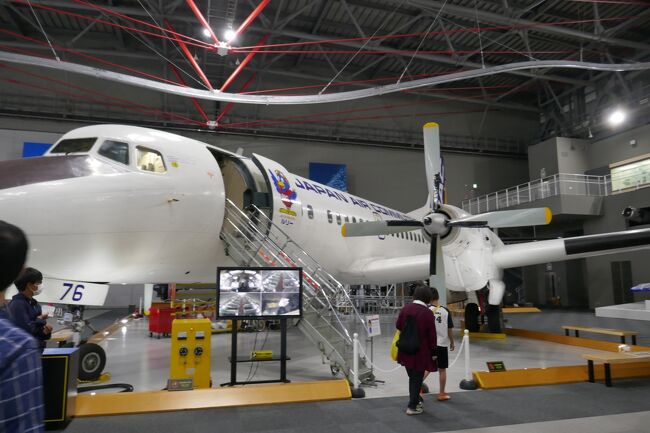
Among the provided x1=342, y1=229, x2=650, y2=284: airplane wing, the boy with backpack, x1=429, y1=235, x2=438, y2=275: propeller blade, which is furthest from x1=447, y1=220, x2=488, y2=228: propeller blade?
the boy with backpack

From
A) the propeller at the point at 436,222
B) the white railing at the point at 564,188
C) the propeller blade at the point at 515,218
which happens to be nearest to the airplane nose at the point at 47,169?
the propeller at the point at 436,222

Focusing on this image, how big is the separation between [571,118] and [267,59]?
2064cm

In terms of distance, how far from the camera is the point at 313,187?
11719 millimetres

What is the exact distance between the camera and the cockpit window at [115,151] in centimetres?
698

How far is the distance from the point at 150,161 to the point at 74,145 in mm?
1208

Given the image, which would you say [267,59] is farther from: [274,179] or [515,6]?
[274,179]

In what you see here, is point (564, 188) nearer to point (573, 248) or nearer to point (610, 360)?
point (573, 248)

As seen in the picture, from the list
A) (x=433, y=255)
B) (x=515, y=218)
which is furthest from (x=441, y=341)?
(x=515, y=218)

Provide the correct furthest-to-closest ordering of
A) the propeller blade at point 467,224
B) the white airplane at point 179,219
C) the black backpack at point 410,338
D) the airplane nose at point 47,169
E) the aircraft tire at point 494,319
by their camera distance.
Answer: the aircraft tire at point 494,319 → the propeller blade at point 467,224 → the white airplane at point 179,219 → the airplane nose at point 47,169 → the black backpack at point 410,338

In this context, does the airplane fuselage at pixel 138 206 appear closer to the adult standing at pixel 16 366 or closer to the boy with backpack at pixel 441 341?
the boy with backpack at pixel 441 341

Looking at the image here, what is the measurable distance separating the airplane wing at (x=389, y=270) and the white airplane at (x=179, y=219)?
0.04 m

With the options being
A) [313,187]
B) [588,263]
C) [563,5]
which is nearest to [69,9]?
[313,187]

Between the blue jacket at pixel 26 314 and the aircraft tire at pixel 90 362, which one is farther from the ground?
the blue jacket at pixel 26 314

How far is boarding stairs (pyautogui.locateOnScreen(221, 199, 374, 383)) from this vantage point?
7.39 metres
